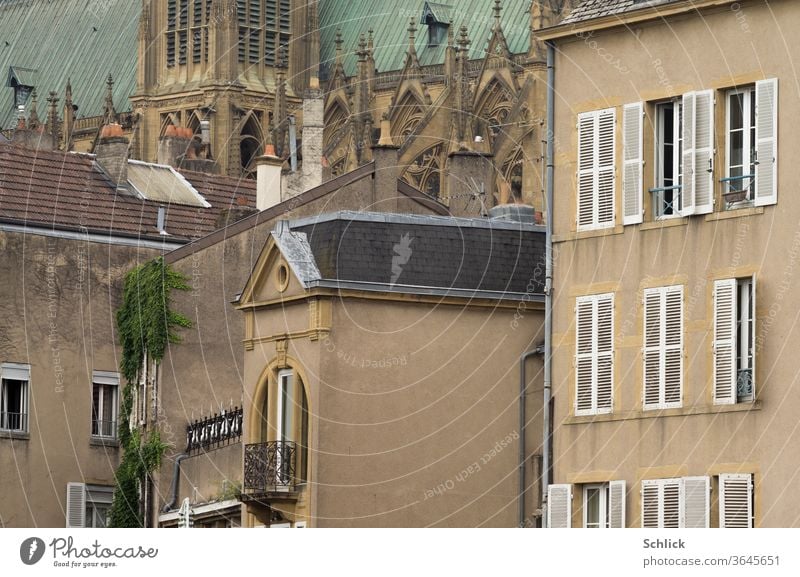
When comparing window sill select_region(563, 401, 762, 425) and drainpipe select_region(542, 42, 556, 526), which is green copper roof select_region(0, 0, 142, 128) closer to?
drainpipe select_region(542, 42, 556, 526)

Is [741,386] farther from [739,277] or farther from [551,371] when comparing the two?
[551,371]

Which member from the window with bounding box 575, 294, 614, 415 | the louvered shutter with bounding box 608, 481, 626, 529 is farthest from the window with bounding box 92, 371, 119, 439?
Result: the louvered shutter with bounding box 608, 481, 626, 529

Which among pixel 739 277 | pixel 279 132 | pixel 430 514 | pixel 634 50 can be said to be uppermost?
pixel 279 132

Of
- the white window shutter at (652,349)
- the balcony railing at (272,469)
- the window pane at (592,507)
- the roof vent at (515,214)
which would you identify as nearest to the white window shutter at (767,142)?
the white window shutter at (652,349)

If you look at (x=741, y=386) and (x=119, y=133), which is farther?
(x=119, y=133)

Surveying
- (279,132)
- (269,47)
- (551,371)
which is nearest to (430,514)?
(551,371)

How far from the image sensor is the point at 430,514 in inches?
1786

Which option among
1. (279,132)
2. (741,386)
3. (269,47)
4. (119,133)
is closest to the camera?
(741,386)

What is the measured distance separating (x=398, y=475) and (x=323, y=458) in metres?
1.26

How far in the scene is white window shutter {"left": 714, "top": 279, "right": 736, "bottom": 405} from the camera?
39844 mm

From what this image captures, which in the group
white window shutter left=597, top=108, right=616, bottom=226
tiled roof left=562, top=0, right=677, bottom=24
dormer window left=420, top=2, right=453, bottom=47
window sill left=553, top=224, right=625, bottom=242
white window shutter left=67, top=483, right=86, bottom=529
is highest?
dormer window left=420, top=2, right=453, bottom=47

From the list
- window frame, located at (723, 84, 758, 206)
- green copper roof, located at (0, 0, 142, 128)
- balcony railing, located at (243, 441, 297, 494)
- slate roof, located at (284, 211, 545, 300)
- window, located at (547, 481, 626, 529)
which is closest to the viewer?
window frame, located at (723, 84, 758, 206)

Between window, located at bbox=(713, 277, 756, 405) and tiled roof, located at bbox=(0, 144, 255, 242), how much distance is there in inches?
797
